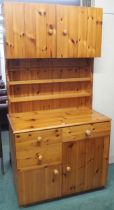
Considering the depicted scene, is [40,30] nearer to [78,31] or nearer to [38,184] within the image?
[78,31]

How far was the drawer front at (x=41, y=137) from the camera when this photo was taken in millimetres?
1837

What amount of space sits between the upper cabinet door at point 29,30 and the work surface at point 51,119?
0.63 meters

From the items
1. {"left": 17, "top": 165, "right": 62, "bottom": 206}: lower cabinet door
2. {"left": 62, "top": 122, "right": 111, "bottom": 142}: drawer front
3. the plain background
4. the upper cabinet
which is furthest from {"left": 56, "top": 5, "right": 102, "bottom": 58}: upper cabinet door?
{"left": 17, "top": 165, "right": 62, "bottom": 206}: lower cabinet door

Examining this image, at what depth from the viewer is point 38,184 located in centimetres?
200

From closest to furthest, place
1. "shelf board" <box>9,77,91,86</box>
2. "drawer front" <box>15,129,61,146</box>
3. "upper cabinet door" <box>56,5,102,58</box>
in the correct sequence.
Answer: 1. "drawer front" <box>15,129,61,146</box>
2. "upper cabinet door" <box>56,5,102,58</box>
3. "shelf board" <box>9,77,91,86</box>

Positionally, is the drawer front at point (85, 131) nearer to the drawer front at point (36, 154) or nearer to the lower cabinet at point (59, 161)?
the lower cabinet at point (59, 161)

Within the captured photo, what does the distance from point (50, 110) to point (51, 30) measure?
2.95ft

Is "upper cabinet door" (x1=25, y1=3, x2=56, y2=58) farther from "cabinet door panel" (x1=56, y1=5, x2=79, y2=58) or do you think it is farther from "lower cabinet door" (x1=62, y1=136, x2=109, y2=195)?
"lower cabinet door" (x1=62, y1=136, x2=109, y2=195)

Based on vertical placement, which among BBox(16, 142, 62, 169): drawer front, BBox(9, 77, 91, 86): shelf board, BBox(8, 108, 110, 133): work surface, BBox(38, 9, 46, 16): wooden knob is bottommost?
BBox(16, 142, 62, 169): drawer front

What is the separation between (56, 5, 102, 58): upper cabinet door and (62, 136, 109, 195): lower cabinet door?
914mm

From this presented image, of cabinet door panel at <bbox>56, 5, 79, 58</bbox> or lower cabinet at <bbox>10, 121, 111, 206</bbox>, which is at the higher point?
cabinet door panel at <bbox>56, 5, 79, 58</bbox>

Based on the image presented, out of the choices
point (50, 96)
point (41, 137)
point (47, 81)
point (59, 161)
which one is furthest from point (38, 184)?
point (47, 81)

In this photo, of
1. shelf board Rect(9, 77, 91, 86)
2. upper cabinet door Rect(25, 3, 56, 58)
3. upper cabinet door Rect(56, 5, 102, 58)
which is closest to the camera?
upper cabinet door Rect(25, 3, 56, 58)

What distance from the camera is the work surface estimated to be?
193 centimetres
